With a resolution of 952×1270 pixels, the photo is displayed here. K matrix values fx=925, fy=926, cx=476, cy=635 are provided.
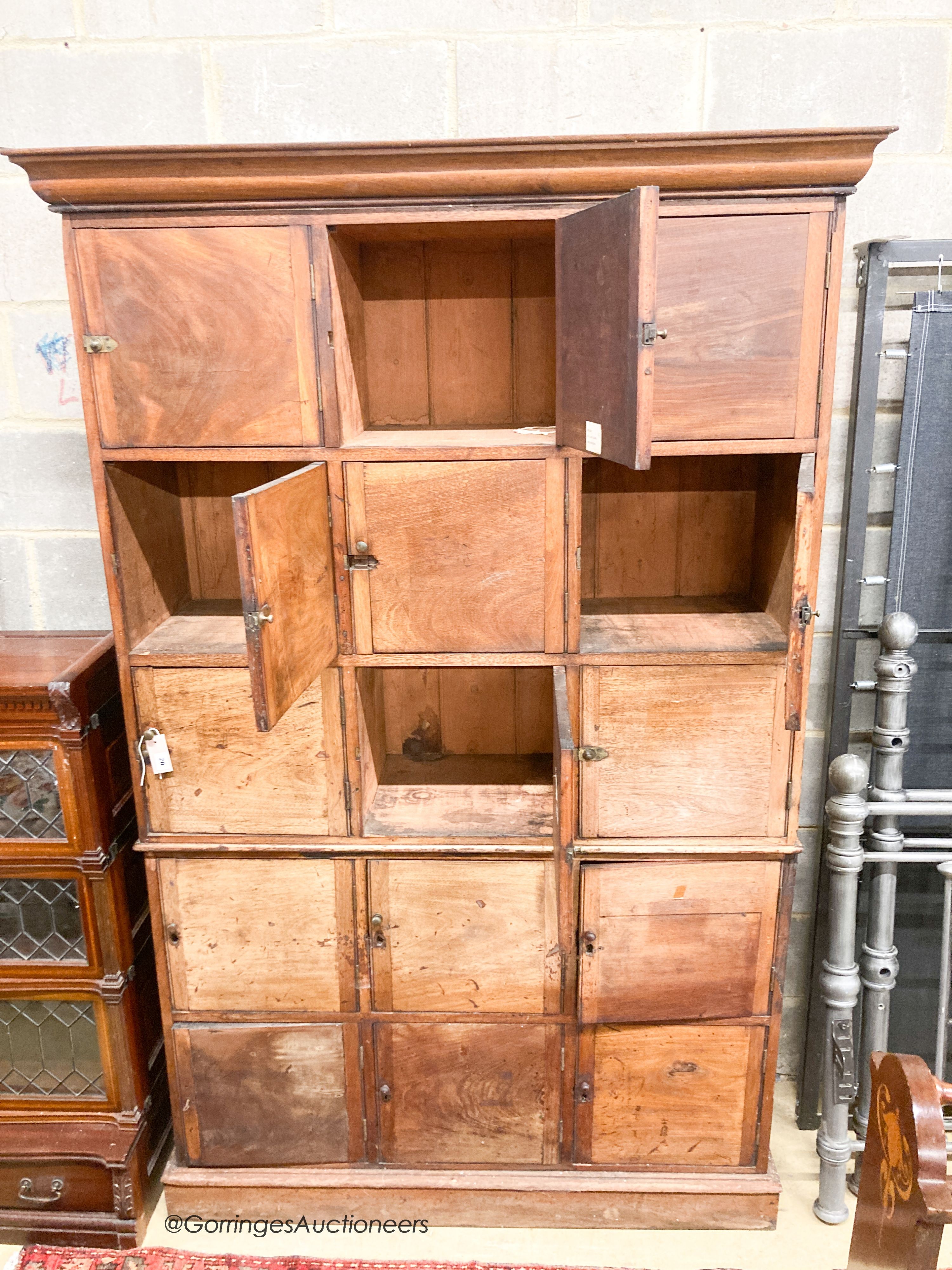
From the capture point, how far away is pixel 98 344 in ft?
5.34

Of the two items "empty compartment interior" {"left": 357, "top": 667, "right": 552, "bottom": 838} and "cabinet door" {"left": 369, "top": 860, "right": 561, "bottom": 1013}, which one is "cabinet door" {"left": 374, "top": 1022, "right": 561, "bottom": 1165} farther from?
"empty compartment interior" {"left": 357, "top": 667, "right": 552, "bottom": 838}

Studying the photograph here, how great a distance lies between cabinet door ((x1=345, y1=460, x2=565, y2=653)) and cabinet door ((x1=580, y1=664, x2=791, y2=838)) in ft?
0.60

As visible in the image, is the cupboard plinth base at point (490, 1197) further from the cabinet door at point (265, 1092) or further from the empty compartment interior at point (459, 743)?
the empty compartment interior at point (459, 743)

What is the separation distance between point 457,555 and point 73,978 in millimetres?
1228

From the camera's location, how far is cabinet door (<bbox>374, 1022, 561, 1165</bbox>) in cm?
198

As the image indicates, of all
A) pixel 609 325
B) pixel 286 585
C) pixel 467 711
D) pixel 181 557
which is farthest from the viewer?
pixel 467 711

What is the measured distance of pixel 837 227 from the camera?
154cm

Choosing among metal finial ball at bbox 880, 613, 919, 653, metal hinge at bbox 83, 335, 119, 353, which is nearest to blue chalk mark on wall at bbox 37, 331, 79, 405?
metal hinge at bbox 83, 335, 119, 353

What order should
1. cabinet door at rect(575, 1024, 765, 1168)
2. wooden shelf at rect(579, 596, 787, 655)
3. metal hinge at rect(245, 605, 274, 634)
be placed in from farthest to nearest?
cabinet door at rect(575, 1024, 765, 1168) < wooden shelf at rect(579, 596, 787, 655) < metal hinge at rect(245, 605, 274, 634)

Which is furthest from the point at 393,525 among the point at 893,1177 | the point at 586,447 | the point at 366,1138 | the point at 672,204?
the point at 366,1138

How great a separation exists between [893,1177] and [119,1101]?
161 cm

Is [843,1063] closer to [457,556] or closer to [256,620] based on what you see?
[457,556]

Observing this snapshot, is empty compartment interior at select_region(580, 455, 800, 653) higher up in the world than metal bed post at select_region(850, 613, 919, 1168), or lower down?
higher up

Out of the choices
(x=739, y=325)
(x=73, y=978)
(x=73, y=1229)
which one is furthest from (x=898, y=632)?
(x=73, y=1229)
